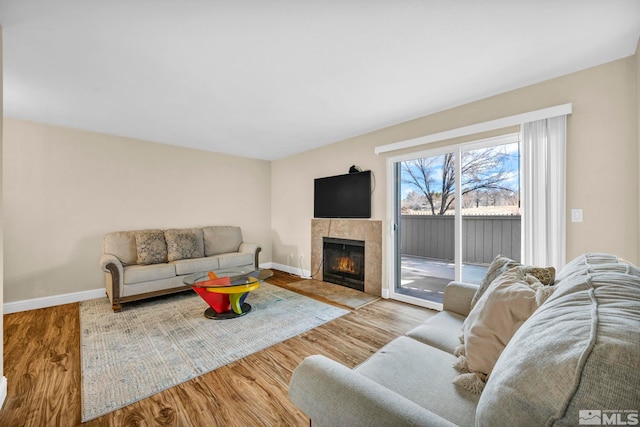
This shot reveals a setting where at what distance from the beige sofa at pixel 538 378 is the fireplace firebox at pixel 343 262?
279 centimetres

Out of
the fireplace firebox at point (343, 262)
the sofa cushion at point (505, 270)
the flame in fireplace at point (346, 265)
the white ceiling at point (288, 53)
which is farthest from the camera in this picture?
the flame in fireplace at point (346, 265)

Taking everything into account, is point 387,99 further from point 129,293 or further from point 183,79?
point 129,293

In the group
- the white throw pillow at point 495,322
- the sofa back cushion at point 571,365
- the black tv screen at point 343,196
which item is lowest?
the white throw pillow at point 495,322

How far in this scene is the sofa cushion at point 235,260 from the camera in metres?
4.07

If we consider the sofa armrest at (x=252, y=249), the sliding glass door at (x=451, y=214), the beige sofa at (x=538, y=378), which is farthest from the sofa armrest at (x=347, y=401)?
the sofa armrest at (x=252, y=249)

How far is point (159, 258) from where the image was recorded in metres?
3.73

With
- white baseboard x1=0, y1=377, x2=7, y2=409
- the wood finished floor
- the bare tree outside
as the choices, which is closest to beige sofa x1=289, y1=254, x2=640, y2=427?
the wood finished floor

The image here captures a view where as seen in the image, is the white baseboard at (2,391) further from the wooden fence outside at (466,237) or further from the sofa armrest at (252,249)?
the wooden fence outside at (466,237)

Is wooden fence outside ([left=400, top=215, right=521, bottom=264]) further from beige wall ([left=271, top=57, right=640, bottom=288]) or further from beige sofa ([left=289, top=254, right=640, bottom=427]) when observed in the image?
beige sofa ([left=289, top=254, right=640, bottom=427])

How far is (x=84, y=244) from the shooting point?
3.59m

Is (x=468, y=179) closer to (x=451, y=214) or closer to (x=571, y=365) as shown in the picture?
(x=451, y=214)

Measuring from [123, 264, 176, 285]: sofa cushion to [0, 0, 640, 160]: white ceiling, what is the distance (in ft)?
6.31

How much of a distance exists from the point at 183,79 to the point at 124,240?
2.64 metres

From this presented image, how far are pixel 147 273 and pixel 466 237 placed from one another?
4.27m
